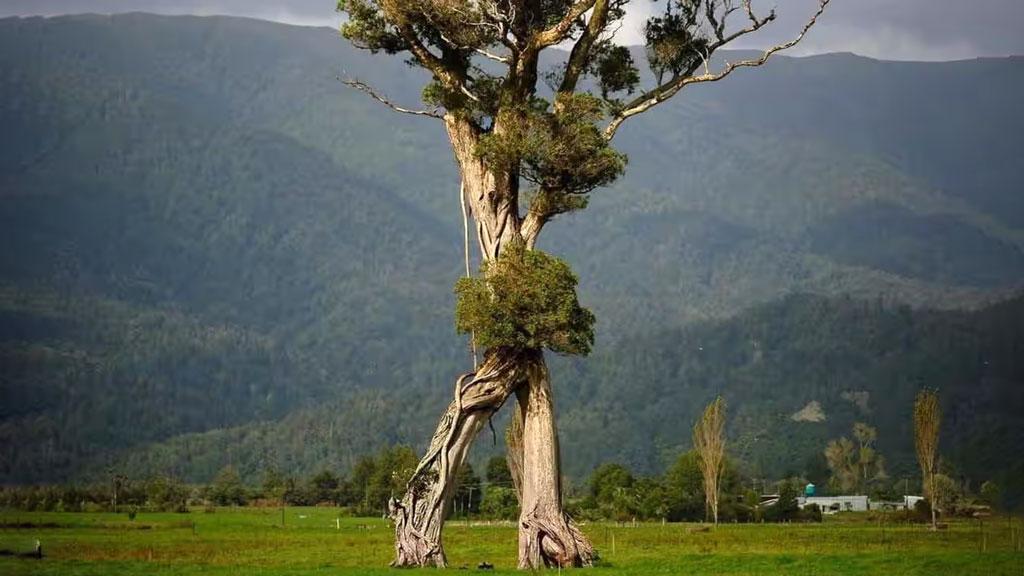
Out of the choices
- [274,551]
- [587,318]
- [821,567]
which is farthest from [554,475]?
[274,551]

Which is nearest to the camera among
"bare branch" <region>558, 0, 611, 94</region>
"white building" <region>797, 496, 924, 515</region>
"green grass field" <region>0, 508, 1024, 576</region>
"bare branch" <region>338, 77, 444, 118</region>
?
"green grass field" <region>0, 508, 1024, 576</region>

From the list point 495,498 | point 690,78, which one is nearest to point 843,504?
point 495,498

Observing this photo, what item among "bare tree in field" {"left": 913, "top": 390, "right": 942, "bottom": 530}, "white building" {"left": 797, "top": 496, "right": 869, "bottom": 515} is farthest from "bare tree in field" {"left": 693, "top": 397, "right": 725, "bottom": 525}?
"white building" {"left": 797, "top": 496, "right": 869, "bottom": 515}

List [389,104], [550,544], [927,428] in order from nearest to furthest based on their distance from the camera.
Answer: [550,544] < [389,104] < [927,428]

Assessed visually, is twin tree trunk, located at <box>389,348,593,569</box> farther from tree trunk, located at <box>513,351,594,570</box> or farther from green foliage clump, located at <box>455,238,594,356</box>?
green foliage clump, located at <box>455,238,594,356</box>

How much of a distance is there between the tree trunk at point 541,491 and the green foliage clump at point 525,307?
142 centimetres

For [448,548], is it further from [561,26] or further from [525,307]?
[561,26]

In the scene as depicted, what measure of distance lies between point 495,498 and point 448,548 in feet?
173

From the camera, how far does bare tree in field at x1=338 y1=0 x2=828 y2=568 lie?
42.2 meters

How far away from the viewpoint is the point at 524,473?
1713 inches

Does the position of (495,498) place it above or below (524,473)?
above

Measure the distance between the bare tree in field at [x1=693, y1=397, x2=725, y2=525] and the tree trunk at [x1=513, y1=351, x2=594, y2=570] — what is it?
69931 millimetres

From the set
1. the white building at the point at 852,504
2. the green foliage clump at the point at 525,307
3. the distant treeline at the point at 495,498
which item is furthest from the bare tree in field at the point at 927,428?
the green foliage clump at the point at 525,307

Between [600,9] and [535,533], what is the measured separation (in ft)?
48.8
